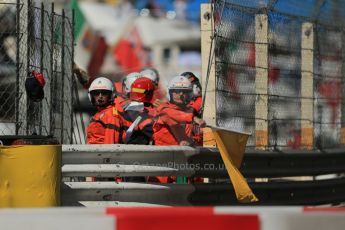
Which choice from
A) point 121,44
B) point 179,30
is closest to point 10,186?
point 121,44

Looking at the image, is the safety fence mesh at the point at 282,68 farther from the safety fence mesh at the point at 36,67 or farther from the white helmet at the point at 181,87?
the safety fence mesh at the point at 36,67

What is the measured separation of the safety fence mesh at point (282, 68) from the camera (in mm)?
9938

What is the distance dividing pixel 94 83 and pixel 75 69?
5.42ft

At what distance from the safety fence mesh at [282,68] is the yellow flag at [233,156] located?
1.02 meters

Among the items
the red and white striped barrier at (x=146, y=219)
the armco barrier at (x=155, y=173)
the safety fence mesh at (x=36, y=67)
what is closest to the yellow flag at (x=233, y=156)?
the armco barrier at (x=155, y=173)

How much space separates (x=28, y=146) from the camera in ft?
25.9

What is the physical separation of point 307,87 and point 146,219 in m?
6.84

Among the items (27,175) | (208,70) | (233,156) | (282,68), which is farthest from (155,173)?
(282,68)

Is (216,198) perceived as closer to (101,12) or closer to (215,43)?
(215,43)

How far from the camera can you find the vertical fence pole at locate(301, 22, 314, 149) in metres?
11.7

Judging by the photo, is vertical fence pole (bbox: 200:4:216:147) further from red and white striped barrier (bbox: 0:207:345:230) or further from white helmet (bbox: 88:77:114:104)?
red and white striped barrier (bbox: 0:207:345:230)

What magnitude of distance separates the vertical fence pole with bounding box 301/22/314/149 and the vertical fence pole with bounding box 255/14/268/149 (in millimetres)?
1040

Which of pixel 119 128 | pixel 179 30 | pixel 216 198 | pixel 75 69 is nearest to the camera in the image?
pixel 216 198

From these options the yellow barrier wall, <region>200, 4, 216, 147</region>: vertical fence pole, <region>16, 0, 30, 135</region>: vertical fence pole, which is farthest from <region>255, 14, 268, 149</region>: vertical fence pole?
the yellow barrier wall
